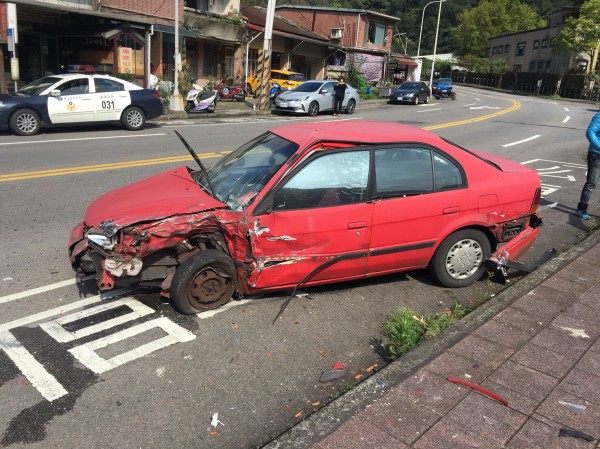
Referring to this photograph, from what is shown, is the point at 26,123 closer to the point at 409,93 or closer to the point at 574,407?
the point at 574,407

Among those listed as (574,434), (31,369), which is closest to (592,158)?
(574,434)

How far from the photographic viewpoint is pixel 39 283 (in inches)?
187

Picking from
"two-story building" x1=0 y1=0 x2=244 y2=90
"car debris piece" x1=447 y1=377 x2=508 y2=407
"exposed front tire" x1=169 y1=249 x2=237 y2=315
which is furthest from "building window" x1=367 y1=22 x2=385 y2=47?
"car debris piece" x1=447 y1=377 x2=508 y2=407

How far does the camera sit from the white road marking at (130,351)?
359 centimetres

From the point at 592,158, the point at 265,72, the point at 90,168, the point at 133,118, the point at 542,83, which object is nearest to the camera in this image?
the point at 592,158

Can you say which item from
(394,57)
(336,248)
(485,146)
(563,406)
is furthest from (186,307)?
(394,57)

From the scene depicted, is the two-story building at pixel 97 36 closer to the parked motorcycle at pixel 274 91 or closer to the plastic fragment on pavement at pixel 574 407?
the parked motorcycle at pixel 274 91

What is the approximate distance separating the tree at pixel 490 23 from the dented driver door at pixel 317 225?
89590 mm

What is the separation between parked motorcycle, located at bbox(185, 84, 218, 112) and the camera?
65.9 ft

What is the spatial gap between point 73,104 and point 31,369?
1184 cm

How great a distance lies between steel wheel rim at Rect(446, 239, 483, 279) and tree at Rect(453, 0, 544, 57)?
88.8 meters

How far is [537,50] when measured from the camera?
69.9 metres

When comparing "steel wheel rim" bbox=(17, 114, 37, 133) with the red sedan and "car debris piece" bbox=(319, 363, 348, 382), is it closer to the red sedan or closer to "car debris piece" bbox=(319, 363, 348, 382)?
the red sedan

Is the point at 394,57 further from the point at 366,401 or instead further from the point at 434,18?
the point at 434,18
